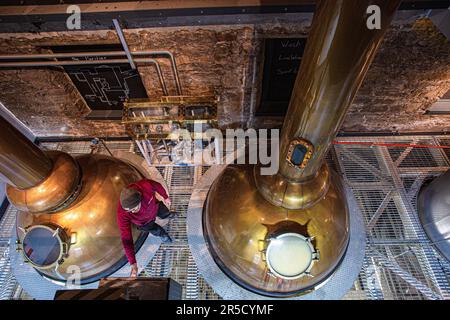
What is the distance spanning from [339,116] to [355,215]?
260 centimetres

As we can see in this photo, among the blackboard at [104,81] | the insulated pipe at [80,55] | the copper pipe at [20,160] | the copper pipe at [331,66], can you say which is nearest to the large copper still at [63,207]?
the copper pipe at [20,160]

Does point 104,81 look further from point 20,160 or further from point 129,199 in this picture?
point 129,199

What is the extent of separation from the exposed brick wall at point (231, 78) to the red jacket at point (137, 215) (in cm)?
158

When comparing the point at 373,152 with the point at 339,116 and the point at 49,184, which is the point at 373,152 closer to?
the point at 339,116

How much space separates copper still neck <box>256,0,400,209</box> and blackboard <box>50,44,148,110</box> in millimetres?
2491

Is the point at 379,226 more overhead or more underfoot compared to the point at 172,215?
more underfoot

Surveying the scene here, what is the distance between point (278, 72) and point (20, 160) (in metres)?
3.28

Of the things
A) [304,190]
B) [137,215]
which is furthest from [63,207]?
[304,190]

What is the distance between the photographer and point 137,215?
3260 mm

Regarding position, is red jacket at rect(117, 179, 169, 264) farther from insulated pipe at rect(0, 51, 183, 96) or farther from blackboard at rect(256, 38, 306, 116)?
blackboard at rect(256, 38, 306, 116)

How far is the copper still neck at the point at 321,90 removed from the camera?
1564 millimetres
